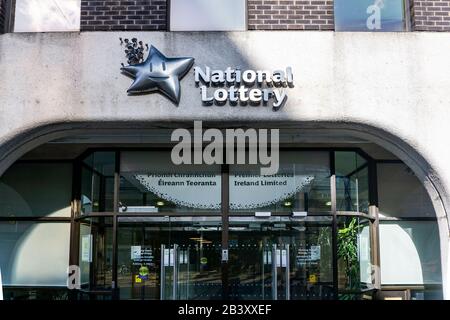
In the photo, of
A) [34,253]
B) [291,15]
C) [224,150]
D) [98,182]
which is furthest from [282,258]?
[34,253]

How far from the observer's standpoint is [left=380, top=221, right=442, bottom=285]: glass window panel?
33.6 feet

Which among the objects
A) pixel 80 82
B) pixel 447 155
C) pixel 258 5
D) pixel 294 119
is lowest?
pixel 447 155

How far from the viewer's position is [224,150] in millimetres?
9984

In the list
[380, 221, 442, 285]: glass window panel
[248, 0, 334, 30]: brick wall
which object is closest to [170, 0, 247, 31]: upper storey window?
[248, 0, 334, 30]: brick wall

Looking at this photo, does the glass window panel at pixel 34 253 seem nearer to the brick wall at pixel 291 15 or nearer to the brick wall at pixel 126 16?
the brick wall at pixel 126 16

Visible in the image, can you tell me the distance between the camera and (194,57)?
838cm

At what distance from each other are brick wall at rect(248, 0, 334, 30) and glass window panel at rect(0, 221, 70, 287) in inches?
199

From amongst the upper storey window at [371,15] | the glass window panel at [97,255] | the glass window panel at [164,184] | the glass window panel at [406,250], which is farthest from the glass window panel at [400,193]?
the glass window panel at [97,255]

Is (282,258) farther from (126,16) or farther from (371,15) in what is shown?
(126,16)

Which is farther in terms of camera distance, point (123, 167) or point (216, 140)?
point (123, 167)

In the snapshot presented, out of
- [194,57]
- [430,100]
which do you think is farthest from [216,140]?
[430,100]

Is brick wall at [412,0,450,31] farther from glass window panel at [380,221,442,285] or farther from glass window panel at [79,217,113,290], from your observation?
glass window panel at [79,217,113,290]

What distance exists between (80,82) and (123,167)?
8.15 ft
